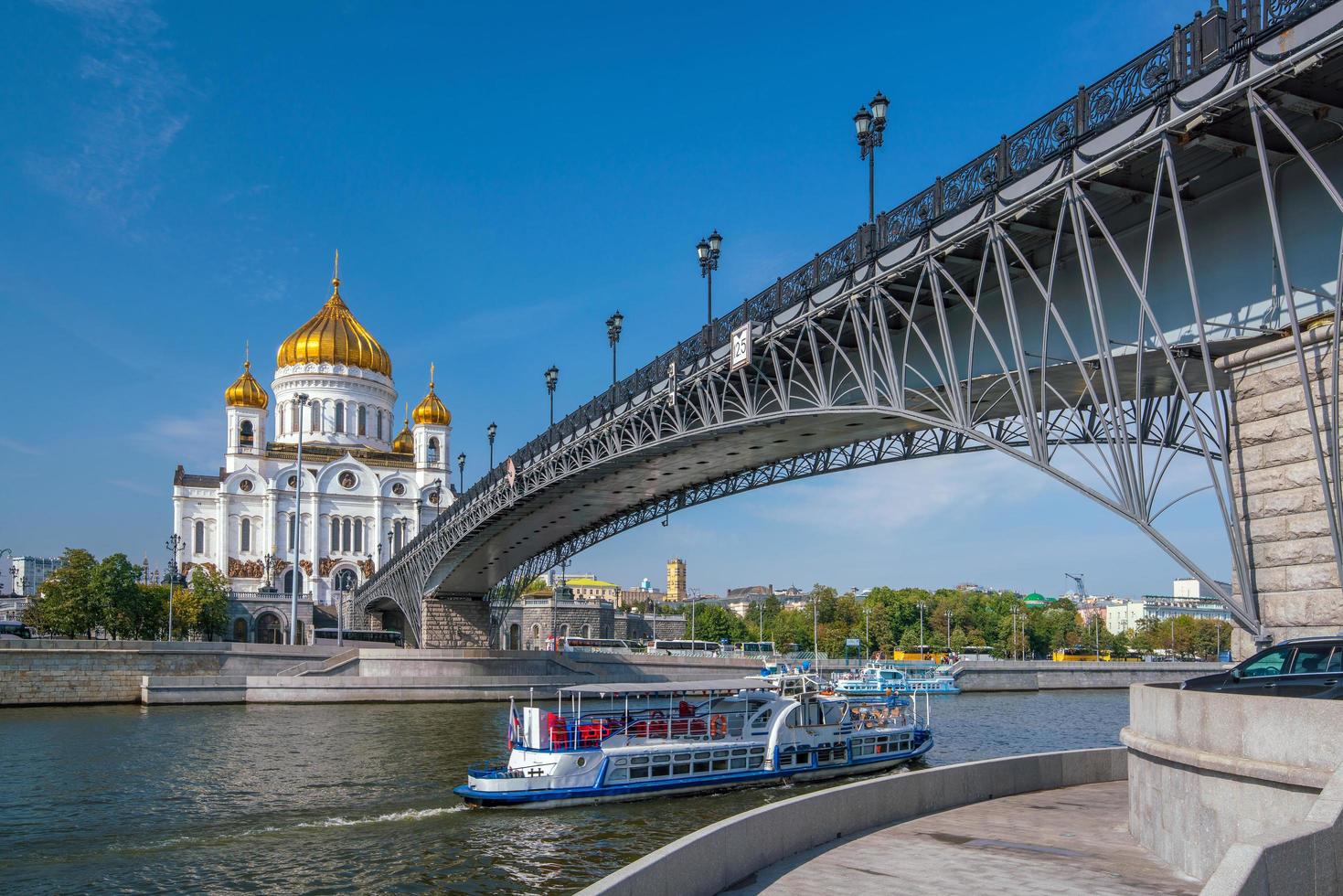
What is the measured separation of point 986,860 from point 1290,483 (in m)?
5.65

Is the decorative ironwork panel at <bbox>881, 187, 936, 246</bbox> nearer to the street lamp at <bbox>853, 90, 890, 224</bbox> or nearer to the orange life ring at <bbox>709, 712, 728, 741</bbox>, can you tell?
the street lamp at <bbox>853, 90, 890, 224</bbox>

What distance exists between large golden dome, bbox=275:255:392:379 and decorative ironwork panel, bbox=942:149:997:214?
8280cm

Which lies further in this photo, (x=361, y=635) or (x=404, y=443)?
(x=404, y=443)

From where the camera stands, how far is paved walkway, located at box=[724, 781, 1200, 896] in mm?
10352

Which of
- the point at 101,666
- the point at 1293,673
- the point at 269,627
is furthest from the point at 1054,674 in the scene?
the point at 1293,673

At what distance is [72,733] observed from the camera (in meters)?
34.6

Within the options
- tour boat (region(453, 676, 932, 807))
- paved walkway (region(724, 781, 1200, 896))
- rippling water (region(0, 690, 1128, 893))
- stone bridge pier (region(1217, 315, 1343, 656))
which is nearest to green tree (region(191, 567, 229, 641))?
rippling water (region(0, 690, 1128, 893))

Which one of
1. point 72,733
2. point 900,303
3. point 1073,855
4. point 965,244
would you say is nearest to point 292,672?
point 72,733

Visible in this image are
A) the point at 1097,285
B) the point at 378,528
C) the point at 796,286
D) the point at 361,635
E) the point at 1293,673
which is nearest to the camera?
the point at 1293,673

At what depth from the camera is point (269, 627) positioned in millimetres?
82188

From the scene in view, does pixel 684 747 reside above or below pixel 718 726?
below

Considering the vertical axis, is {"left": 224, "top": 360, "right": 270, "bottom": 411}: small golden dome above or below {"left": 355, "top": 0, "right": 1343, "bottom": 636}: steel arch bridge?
above

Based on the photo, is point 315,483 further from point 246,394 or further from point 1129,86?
point 1129,86

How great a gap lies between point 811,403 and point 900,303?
6.92 metres
